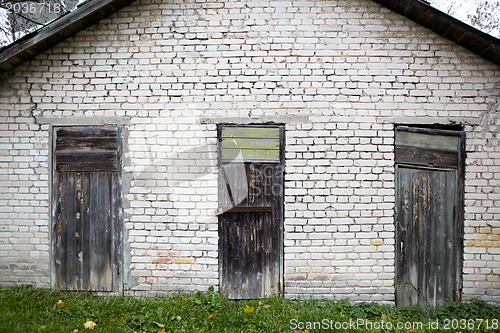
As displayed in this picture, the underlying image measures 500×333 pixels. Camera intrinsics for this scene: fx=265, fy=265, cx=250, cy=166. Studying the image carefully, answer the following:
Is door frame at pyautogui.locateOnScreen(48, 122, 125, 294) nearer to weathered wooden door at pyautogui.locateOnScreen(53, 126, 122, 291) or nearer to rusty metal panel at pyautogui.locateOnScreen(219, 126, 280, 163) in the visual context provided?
weathered wooden door at pyautogui.locateOnScreen(53, 126, 122, 291)

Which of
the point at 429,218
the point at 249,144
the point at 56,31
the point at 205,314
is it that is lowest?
the point at 205,314

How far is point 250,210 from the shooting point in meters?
3.70

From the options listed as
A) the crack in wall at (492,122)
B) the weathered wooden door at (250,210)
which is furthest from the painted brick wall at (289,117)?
the weathered wooden door at (250,210)

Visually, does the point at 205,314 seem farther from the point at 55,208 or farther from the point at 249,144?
the point at 55,208

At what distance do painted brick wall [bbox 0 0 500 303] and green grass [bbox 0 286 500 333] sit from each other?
0.63 feet

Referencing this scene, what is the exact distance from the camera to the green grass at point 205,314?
3.14 m

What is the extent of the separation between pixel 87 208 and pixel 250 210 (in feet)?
7.58

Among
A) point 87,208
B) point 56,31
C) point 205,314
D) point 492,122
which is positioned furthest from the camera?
point 87,208

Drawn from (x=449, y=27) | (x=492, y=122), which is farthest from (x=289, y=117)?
(x=492, y=122)

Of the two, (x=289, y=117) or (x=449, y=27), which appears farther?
(x=289, y=117)

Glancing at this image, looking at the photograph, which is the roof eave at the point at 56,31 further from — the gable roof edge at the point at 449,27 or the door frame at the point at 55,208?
the gable roof edge at the point at 449,27

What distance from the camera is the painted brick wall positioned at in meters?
3.62

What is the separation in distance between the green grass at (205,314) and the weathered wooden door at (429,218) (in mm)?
271

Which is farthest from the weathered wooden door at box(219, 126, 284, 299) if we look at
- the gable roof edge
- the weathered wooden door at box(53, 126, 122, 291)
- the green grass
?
the gable roof edge
